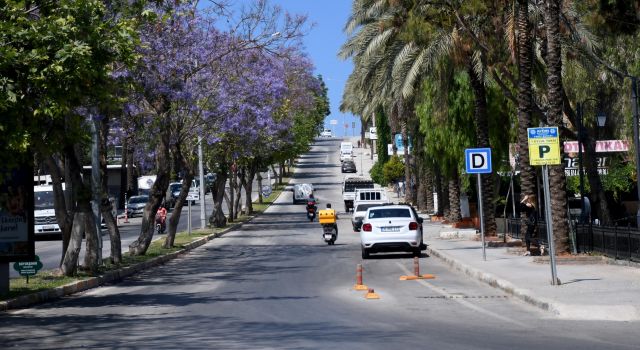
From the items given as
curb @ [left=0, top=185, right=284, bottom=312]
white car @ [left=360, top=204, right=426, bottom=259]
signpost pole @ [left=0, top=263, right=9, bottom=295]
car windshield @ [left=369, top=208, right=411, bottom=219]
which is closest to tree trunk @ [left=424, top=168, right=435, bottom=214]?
curb @ [left=0, top=185, right=284, bottom=312]

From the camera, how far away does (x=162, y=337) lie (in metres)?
13.6

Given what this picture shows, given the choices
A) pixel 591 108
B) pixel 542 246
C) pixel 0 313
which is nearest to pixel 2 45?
pixel 0 313

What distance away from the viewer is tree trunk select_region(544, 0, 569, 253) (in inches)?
999

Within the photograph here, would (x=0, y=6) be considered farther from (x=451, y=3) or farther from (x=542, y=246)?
(x=542, y=246)

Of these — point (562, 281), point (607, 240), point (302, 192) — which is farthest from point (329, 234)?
point (302, 192)

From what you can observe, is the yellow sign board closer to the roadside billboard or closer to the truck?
the roadside billboard

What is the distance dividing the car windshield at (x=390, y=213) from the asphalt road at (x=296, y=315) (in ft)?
7.31

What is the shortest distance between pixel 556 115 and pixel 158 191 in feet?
45.7

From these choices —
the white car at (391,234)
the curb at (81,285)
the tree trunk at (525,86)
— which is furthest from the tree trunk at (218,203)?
the tree trunk at (525,86)

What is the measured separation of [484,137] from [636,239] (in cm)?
1337

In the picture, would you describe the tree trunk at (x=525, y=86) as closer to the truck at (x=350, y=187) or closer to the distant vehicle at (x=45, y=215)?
the distant vehicle at (x=45, y=215)

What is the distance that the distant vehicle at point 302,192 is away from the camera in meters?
91.0

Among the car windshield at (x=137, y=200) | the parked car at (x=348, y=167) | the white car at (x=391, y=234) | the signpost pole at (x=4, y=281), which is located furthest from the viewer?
the parked car at (x=348, y=167)

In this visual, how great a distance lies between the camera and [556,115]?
2556 centimetres
